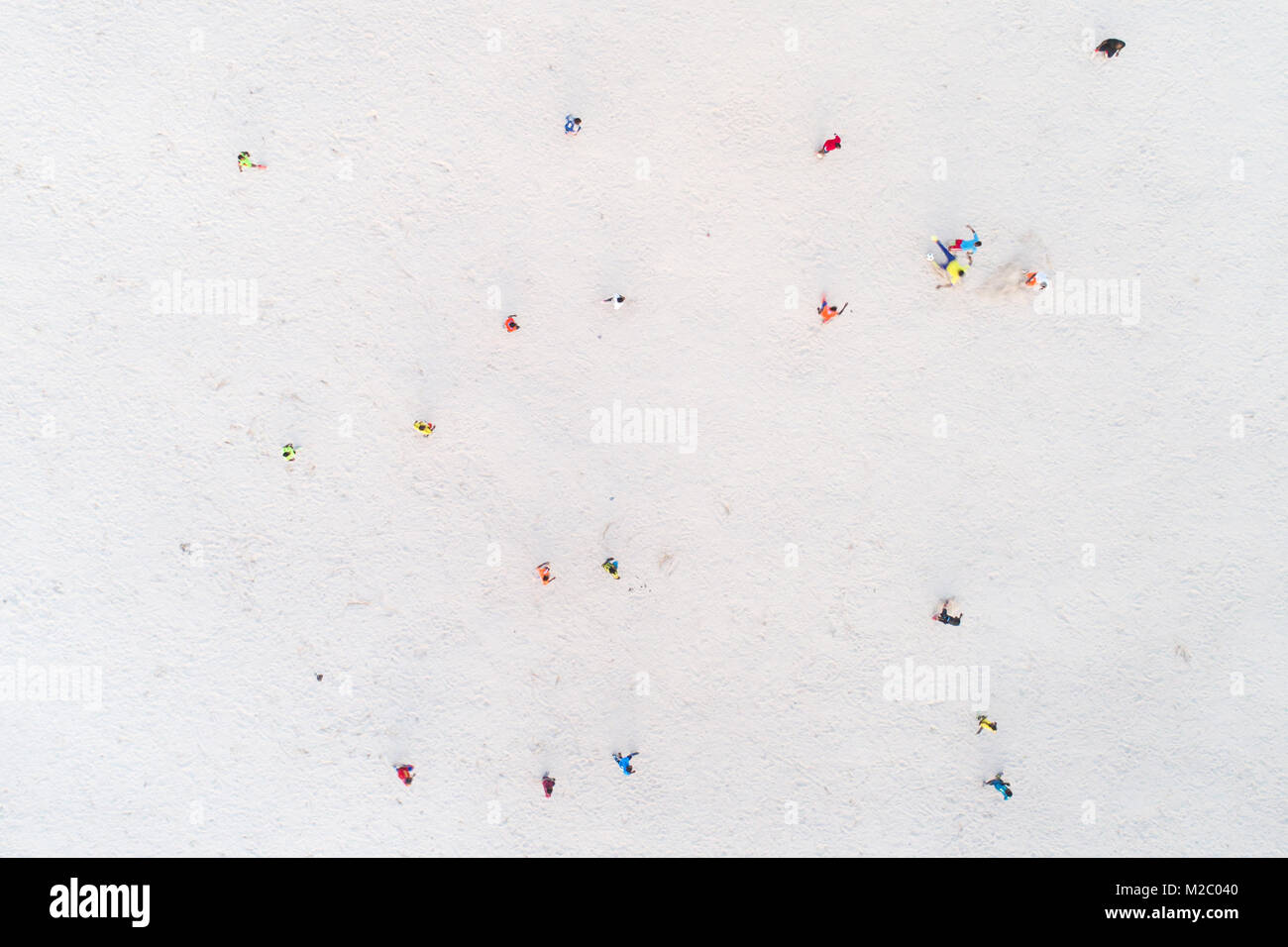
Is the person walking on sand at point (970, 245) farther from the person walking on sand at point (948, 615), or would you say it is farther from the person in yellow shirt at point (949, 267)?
the person walking on sand at point (948, 615)

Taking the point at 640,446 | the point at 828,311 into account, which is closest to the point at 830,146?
the point at 828,311

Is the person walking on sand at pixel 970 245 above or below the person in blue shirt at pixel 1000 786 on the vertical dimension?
above

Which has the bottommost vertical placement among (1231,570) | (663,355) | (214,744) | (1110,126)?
(214,744)

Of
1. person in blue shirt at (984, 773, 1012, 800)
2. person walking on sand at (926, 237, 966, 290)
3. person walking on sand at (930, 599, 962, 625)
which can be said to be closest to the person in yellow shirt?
person walking on sand at (926, 237, 966, 290)

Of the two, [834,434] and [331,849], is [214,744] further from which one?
[834,434]

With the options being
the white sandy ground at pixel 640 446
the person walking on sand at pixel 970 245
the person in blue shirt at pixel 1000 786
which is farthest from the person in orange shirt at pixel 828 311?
the person in blue shirt at pixel 1000 786

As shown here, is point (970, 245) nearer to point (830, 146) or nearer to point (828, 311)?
point (828, 311)
